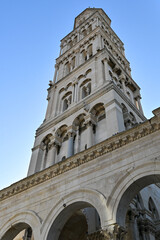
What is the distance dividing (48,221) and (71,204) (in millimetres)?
1349

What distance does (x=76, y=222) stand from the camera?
14500 mm

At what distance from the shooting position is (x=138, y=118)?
68.2 ft

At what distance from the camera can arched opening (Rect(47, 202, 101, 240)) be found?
10.9 metres

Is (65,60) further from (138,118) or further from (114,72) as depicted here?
(138,118)

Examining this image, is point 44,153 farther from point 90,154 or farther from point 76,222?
point 90,154

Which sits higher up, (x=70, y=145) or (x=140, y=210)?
(x=70, y=145)

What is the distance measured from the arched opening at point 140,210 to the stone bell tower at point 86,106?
4.39 meters

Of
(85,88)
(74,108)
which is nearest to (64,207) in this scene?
(74,108)

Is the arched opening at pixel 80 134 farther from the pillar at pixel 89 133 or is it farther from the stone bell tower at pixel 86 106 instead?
the pillar at pixel 89 133

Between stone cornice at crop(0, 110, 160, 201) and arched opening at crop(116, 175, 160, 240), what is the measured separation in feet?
6.84

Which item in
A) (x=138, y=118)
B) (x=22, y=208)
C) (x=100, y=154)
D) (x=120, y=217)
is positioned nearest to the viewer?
(x=120, y=217)

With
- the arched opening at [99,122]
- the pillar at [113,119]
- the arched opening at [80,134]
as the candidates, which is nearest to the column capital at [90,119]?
the arched opening at [99,122]

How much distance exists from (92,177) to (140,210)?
4304 mm

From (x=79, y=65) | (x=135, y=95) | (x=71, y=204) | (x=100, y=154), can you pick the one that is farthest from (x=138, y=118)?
(x=71, y=204)
